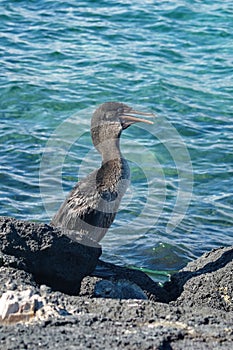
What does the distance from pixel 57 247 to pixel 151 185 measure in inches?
172

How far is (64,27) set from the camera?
14742 millimetres

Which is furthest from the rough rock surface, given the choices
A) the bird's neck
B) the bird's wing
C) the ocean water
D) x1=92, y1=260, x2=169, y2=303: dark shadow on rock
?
the ocean water

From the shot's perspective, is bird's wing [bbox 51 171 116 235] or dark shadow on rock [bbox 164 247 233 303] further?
bird's wing [bbox 51 171 116 235]

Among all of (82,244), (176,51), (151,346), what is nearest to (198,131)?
(176,51)

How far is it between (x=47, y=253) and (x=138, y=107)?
635 cm

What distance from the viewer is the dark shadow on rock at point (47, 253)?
5840 millimetres

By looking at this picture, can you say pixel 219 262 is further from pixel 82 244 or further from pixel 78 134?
pixel 78 134

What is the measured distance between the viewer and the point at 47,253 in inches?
231

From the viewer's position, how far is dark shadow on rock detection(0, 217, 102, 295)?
584 cm

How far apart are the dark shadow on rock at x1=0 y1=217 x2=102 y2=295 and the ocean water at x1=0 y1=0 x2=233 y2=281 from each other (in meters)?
2.13

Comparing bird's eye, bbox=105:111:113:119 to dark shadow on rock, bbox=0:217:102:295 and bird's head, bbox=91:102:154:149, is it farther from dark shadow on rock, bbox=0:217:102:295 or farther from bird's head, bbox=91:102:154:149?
dark shadow on rock, bbox=0:217:102:295

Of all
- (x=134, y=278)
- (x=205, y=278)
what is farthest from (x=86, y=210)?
(x=205, y=278)

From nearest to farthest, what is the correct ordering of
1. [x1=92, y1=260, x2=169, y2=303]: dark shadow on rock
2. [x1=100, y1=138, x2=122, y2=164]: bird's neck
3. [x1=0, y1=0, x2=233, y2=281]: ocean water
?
[x1=92, y1=260, x2=169, y2=303]: dark shadow on rock < [x1=100, y1=138, x2=122, y2=164]: bird's neck < [x1=0, y1=0, x2=233, y2=281]: ocean water

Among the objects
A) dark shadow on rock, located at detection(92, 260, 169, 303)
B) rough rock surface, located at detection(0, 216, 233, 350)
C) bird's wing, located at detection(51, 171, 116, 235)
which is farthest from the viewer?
bird's wing, located at detection(51, 171, 116, 235)
